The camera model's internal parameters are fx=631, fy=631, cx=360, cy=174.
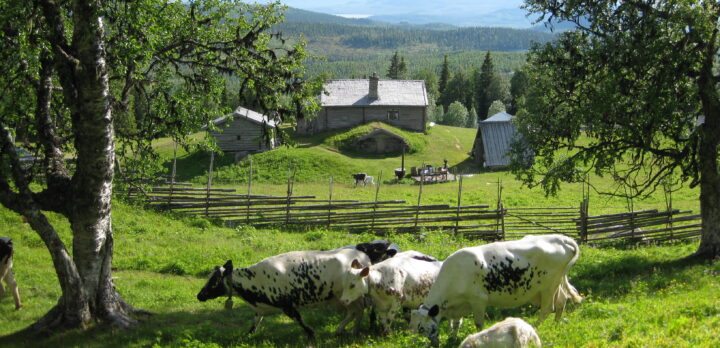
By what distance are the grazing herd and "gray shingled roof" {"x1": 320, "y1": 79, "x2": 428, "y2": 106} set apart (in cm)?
4139

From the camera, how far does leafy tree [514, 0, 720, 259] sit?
13.4m

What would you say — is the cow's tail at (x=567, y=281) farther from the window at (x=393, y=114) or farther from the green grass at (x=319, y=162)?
the window at (x=393, y=114)

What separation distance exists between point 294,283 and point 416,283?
6.58 ft

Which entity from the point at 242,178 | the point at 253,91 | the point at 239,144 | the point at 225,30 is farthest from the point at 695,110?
the point at 239,144

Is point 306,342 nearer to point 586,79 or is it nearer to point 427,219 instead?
point 586,79

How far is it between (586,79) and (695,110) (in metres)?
2.53

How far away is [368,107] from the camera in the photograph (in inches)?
2068

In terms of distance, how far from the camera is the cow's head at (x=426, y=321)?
8703mm

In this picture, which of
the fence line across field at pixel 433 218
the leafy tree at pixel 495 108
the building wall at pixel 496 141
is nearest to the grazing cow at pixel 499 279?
the fence line across field at pixel 433 218

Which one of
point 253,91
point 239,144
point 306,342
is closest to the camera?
point 306,342

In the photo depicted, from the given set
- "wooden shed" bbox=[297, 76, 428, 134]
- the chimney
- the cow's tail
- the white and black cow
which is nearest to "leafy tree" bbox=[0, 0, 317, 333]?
the white and black cow

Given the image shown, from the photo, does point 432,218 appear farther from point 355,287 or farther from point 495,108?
point 495,108

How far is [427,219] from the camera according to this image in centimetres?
2120

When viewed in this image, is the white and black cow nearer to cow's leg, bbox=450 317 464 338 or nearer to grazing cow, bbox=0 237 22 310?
cow's leg, bbox=450 317 464 338
